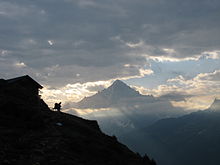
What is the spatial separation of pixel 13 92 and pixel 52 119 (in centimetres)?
1431

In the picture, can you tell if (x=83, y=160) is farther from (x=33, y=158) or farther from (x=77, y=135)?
(x=77, y=135)

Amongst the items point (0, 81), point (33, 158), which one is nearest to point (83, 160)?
point (33, 158)

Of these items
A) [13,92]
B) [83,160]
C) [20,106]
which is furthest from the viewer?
[13,92]

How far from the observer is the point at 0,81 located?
69750mm

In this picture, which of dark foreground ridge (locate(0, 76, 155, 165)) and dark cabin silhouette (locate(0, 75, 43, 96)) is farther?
dark cabin silhouette (locate(0, 75, 43, 96))

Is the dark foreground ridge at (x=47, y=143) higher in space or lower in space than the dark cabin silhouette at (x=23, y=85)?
lower

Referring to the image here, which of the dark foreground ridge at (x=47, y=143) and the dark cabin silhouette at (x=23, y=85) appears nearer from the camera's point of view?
the dark foreground ridge at (x=47, y=143)

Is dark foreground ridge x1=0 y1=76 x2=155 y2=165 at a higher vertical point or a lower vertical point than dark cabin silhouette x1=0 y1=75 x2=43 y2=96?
lower

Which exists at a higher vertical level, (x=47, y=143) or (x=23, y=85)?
(x=23, y=85)

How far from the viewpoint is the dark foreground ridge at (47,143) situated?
1143 inches

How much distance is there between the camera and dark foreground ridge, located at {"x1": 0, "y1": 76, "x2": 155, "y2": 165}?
29031 millimetres

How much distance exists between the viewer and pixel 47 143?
107 ft

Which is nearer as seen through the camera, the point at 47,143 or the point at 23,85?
the point at 47,143

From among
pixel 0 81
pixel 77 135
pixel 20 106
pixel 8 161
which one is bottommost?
pixel 8 161
